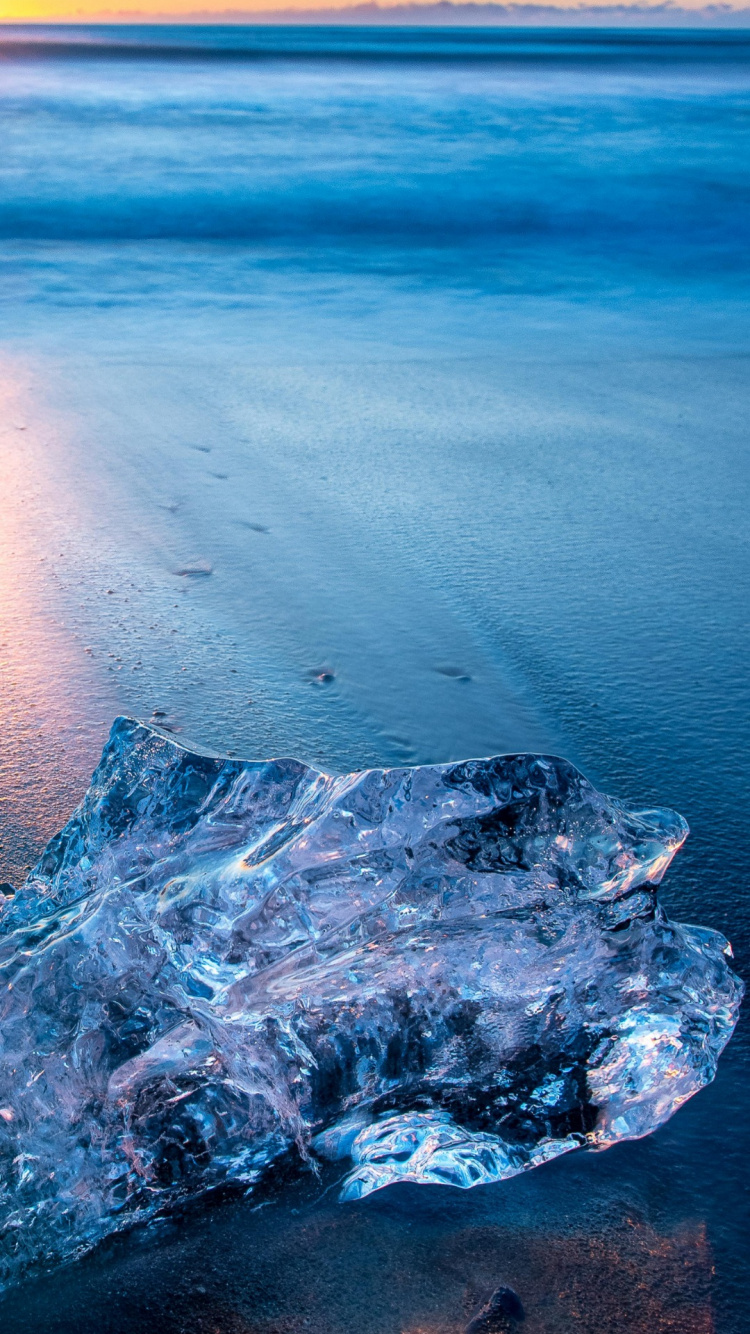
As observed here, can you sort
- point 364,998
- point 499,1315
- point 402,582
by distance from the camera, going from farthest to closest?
1. point 402,582
2. point 364,998
3. point 499,1315

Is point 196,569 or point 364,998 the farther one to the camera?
point 196,569

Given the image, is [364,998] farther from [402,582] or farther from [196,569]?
[196,569]

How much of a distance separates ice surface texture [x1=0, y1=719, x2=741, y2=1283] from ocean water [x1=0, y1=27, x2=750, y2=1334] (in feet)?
0.21

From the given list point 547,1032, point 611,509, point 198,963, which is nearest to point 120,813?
point 198,963

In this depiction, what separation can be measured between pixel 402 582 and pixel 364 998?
1369 mm

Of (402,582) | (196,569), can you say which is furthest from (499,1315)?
(196,569)

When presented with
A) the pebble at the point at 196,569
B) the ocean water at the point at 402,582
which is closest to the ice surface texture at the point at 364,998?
the ocean water at the point at 402,582

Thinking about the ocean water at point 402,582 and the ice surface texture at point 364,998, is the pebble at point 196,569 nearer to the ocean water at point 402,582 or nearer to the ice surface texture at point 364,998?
the ocean water at point 402,582

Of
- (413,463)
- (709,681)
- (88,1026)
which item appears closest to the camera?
(88,1026)

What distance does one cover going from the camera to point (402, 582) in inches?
103

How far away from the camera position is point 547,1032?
1412mm

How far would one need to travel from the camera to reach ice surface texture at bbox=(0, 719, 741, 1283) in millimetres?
1278

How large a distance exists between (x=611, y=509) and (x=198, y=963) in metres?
2.14

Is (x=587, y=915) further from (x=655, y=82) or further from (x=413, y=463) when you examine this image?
(x=655, y=82)
